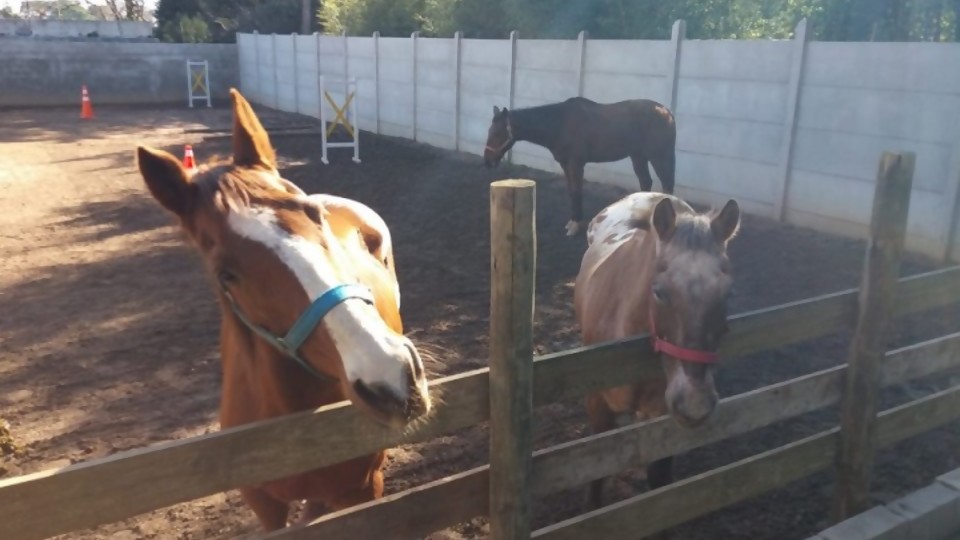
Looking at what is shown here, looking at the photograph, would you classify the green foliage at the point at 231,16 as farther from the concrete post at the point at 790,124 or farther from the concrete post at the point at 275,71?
the concrete post at the point at 790,124

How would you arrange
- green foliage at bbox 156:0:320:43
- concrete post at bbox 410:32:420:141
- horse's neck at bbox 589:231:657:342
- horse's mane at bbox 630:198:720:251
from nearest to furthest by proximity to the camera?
1. horse's mane at bbox 630:198:720:251
2. horse's neck at bbox 589:231:657:342
3. concrete post at bbox 410:32:420:141
4. green foliage at bbox 156:0:320:43

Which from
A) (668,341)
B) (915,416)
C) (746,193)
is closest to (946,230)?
(746,193)

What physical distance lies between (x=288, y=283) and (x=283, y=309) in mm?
77

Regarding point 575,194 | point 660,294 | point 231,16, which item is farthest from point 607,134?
point 231,16

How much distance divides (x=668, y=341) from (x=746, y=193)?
7908mm

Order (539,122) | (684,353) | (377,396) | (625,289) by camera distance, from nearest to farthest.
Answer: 1. (377,396)
2. (684,353)
3. (625,289)
4. (539,122)

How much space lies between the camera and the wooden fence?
156 cm

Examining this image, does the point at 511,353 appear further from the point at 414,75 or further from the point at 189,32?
the point at 189,32

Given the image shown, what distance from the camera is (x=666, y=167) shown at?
376 inches

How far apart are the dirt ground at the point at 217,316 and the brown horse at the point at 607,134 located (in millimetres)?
823

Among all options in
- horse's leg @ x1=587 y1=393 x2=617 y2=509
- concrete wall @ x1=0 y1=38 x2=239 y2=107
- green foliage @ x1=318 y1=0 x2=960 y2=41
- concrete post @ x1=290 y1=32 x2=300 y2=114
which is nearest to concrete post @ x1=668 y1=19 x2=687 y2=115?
green foliage @ x1=318 y1=0 x2=960 y2=41

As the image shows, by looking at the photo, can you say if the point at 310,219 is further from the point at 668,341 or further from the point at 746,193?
the point at 746,193

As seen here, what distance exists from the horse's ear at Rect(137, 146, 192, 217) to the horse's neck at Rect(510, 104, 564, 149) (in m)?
8.19

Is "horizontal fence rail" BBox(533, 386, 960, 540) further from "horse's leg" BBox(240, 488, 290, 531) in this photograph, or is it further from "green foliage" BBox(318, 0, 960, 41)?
"green foliage" BBox(318, 0, 960, 41)
